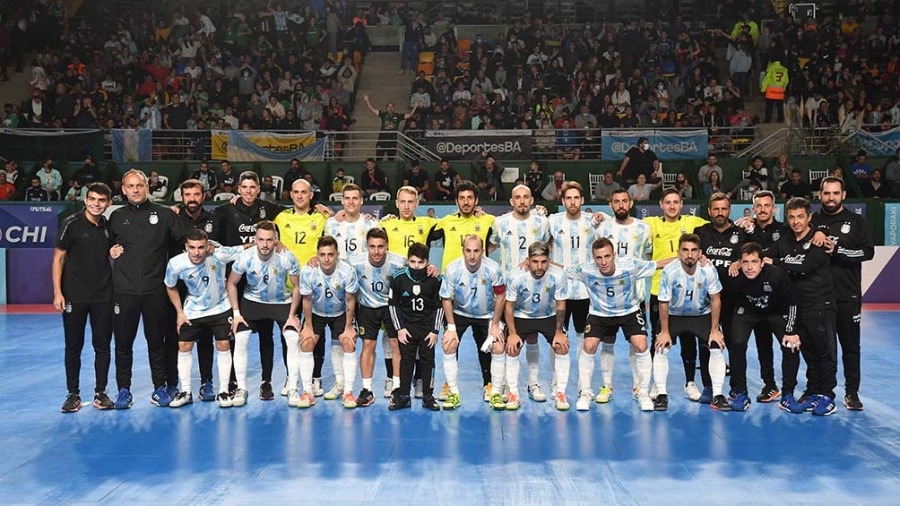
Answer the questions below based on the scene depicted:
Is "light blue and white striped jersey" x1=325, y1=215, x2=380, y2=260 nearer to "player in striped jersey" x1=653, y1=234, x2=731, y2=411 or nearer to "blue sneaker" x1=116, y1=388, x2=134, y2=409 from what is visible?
"blue sneaker" x1=116, y1=388, x2=134, y2=409

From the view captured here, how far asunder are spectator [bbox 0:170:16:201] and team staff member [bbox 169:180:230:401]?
1344 centimetres

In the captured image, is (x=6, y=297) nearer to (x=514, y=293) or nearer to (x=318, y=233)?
(x=318, y=233)

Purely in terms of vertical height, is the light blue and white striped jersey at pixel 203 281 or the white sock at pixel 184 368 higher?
the light blue and white striped jersey at pixel 203 281

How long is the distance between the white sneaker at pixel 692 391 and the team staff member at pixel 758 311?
0.46 m

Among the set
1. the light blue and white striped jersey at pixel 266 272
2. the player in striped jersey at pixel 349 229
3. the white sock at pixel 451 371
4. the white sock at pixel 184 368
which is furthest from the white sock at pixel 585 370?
the white sock at pixel 184 368

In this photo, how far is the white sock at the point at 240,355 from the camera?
30.8 ft

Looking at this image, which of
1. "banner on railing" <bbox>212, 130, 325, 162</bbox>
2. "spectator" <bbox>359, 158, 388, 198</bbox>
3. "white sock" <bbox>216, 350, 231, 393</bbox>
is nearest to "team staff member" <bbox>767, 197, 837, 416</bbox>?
"white sock" <bbox>216, 350, 231, 393</bbox>

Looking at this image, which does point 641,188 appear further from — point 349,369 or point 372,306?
point 349,369

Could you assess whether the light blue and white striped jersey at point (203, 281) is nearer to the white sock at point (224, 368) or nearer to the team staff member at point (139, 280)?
the team staff member at point (139, 280)

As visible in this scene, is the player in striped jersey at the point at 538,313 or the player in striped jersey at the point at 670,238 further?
the player in striped jersey at the point at 670,238

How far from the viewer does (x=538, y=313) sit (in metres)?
9.45

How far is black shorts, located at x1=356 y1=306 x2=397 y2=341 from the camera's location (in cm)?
952

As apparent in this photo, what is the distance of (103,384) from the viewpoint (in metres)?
9.13

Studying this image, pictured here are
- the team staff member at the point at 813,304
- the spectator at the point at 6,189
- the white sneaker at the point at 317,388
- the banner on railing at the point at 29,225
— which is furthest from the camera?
the spectator at the point at 6,189
